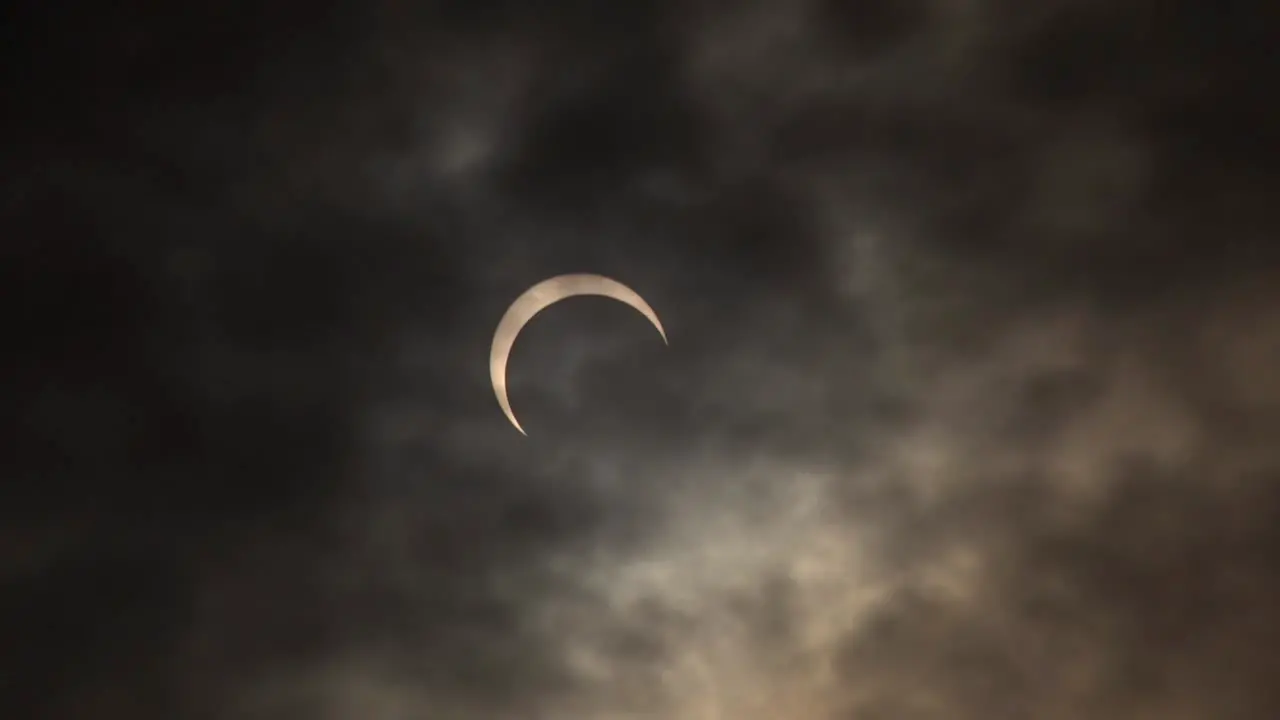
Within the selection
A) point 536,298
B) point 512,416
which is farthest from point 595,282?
point 512,416

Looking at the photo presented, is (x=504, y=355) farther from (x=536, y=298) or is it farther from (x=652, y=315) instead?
(x=652, y=315)

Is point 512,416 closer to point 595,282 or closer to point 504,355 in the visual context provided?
point 504,355

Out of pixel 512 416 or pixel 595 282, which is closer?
pixel 595 282

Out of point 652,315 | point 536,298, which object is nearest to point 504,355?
point 536,298

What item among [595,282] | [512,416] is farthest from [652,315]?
[512,416]
